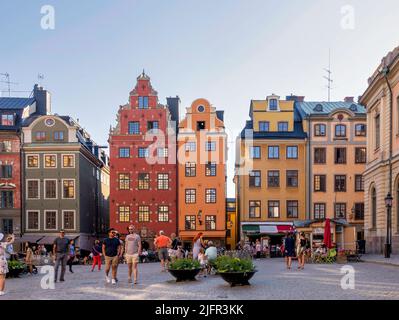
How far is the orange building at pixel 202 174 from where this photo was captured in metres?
51.9

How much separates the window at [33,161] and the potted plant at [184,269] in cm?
3731

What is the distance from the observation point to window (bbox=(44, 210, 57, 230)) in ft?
171

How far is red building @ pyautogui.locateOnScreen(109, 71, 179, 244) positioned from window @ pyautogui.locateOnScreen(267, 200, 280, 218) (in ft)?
29.3

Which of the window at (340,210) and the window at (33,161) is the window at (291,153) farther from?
the window at (33,161)

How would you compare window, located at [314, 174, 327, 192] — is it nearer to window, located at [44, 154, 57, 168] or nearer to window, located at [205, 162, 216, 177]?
window, located at [205, 162, 216, 177]

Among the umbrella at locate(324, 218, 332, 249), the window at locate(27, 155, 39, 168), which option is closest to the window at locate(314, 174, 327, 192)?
the umbrella at locate(324, 218, 332, 249)

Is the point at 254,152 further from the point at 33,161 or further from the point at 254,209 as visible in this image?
the point at 33,161

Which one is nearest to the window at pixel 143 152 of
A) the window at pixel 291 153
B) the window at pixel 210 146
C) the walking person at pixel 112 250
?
the window at pixel 210 146

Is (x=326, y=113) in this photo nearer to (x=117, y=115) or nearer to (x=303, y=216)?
(x=303, y=216)

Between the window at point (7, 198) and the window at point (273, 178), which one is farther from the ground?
the window at point (273, 178)

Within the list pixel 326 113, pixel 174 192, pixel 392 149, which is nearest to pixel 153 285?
pixel 392 149

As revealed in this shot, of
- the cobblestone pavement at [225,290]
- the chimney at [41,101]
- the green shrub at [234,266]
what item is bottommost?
the cobblestone pavement at [225,290]

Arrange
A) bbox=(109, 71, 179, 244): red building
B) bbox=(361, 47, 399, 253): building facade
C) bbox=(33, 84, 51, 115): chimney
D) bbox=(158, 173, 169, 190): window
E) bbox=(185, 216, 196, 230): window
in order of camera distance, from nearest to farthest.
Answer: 1. bbox=(361, 47, 399, 253): building facade
2. bbox=(185, 216, 196, 230): window
3. bbox=(109, 71, 179, 244): red building
4. bbox=(158, 173, 169, 190): window
5. bbox=(33, 84, 51, 115): chimney

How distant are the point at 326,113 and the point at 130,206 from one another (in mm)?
20673
